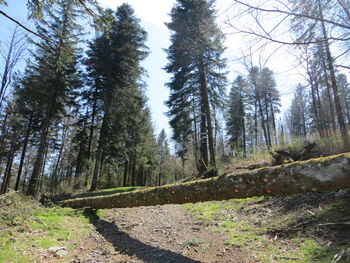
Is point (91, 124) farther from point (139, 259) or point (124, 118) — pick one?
point (139, 259)

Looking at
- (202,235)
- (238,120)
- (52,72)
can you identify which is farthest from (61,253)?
(238,120)

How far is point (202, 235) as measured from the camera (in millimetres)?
4230

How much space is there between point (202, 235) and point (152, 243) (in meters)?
1.14

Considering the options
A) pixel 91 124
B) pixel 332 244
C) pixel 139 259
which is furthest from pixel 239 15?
pixel 91 124

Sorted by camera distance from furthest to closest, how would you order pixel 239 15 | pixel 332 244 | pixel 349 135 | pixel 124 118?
pixel 124 118, pixel 349 135, pixel 332 244, pixel 239 15

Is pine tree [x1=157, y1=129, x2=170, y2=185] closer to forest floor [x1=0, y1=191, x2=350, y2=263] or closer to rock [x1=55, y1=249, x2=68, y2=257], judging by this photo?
forest floor [x1=0, y1=191, x2=350, y2=263]

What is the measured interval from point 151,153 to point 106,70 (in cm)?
1514

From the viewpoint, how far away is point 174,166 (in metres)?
31.0

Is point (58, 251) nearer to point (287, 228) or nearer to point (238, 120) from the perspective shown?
point (287, 228)

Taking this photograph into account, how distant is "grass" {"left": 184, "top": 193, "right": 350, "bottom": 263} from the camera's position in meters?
2.69

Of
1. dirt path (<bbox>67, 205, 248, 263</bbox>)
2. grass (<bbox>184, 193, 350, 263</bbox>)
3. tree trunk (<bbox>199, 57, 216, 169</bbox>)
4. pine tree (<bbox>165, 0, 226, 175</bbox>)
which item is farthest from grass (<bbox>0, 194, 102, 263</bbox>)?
pine tree (<bbox>165, 0, 226, 175</bbox>)

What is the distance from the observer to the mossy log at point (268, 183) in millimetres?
2584

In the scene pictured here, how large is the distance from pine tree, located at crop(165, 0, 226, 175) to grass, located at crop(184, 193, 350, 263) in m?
6.61

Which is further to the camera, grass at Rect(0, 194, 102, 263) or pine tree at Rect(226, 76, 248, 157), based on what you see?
pine tree at Rect(226, 76, 248, 157)
